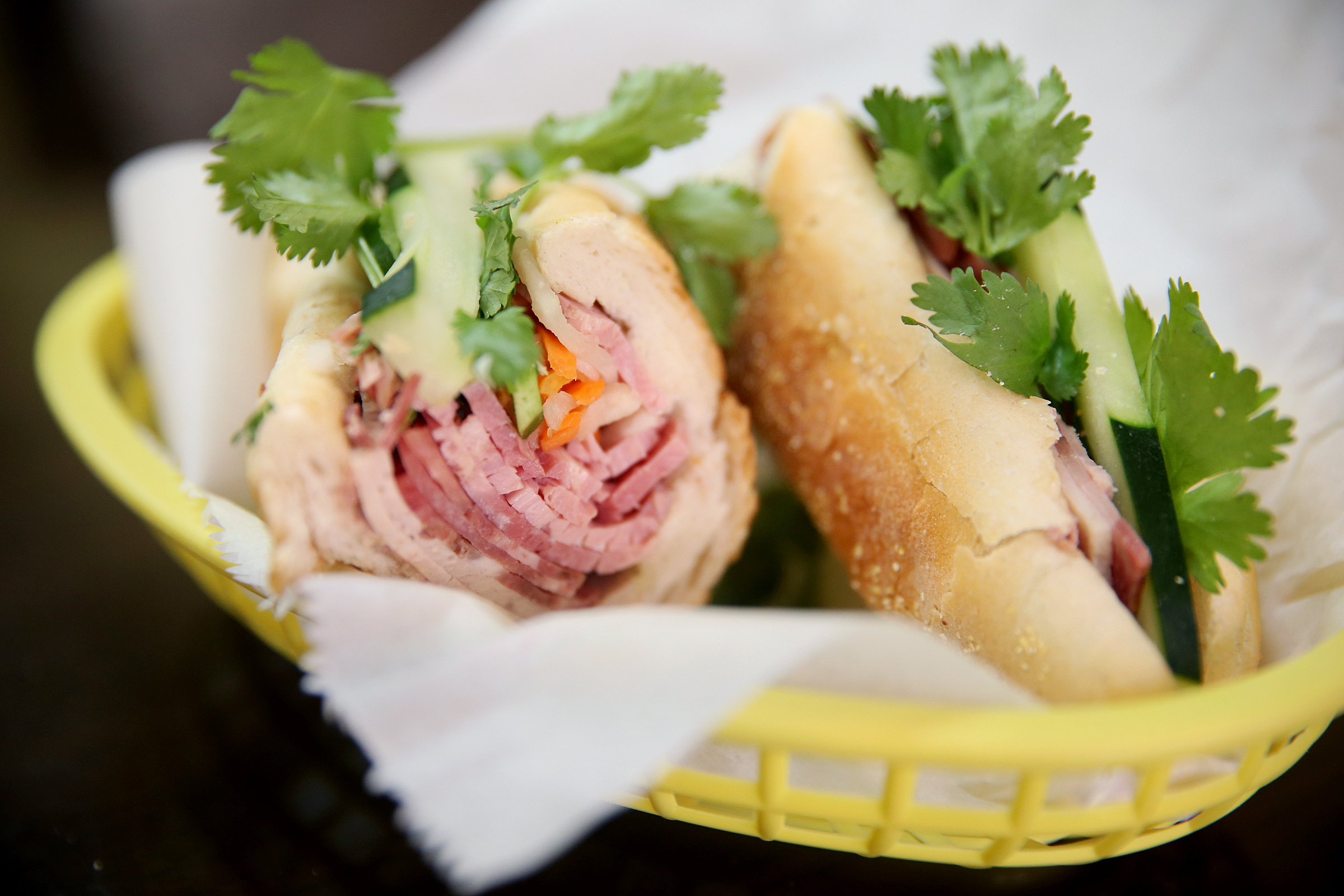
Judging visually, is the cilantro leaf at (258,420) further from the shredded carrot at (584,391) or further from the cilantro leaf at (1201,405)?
the cilantro leaf at (1201,405)

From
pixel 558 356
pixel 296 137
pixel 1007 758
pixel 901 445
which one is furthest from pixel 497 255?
pixel 1007 758

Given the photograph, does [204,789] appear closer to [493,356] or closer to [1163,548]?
[493,356]

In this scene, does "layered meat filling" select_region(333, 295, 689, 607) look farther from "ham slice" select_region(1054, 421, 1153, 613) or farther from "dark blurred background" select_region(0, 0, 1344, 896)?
"ham slice" select_region(1054, 421, 1153, 613)

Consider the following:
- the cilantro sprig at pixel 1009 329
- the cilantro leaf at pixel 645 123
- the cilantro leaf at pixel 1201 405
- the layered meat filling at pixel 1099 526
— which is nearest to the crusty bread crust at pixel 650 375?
the cilantro leaf at pixel 645 123

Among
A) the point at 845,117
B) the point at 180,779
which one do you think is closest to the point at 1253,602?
the point at 845,117

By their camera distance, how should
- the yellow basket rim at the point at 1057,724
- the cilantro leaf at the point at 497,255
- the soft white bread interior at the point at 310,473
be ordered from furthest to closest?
the cilantro leaf at the point at 497,255 < the soft white bread interior at the point at 310,473 < the yellow basket rim at the point at 1057,724

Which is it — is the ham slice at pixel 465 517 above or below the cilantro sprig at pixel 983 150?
below

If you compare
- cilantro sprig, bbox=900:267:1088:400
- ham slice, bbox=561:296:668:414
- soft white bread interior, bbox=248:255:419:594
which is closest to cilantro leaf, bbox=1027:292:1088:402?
cilantro sprig, bbox=900:267:1088:400
